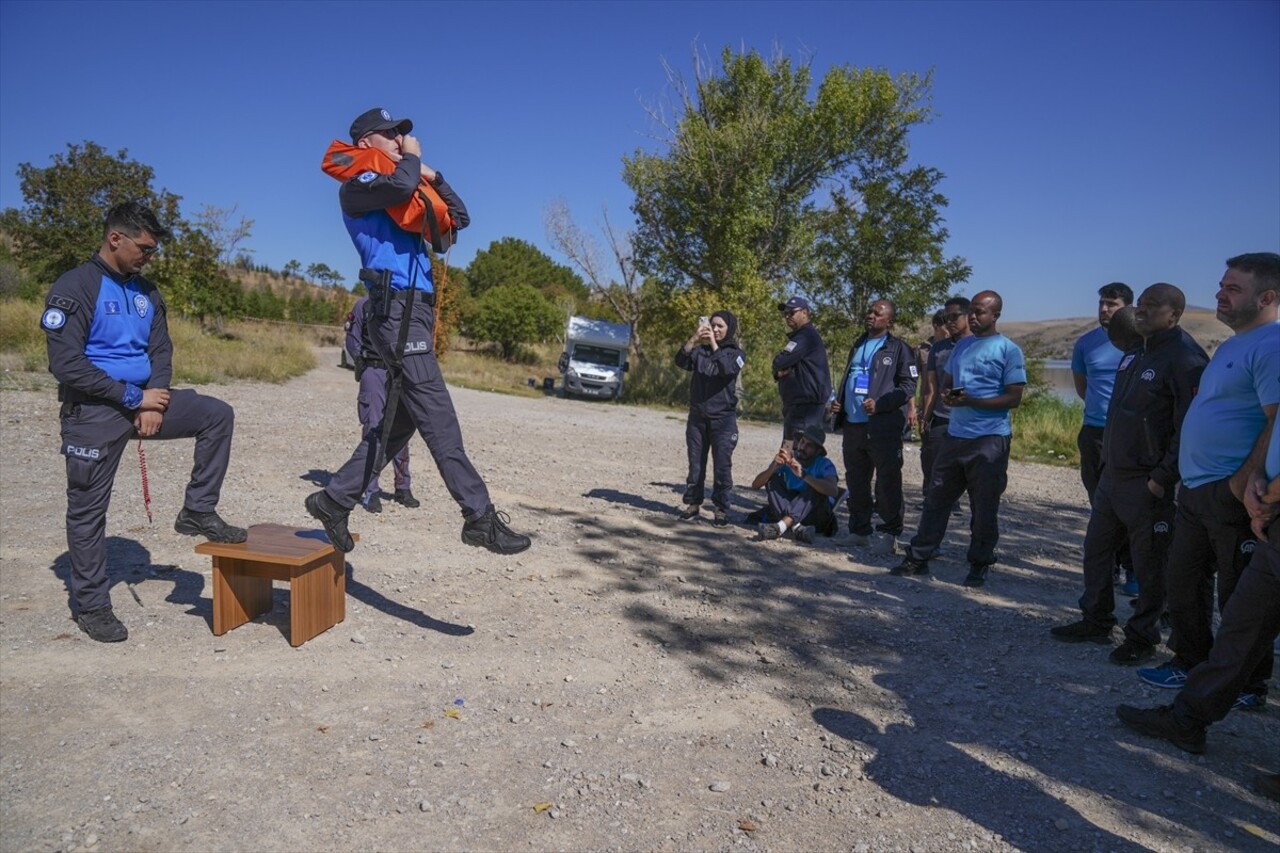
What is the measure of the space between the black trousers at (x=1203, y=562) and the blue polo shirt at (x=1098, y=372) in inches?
90.1

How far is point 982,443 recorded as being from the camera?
236 inches

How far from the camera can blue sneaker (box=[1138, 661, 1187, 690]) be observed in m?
4.37

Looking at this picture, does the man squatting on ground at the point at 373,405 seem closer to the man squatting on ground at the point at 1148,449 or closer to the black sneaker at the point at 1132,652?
the man squatting on ground at the point at 1148,449

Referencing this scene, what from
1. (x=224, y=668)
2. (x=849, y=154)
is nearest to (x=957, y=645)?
(x=224, y=668)

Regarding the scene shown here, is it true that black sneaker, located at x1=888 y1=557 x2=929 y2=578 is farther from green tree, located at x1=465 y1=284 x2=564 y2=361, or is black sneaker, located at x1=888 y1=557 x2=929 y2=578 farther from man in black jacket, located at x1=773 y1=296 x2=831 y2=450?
green tree, located at x1=465 y1=284 x2=564 y2=361

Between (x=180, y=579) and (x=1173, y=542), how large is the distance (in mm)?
5766

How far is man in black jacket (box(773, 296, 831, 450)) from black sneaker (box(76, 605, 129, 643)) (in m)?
5.19

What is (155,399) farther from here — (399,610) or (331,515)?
(399,610)

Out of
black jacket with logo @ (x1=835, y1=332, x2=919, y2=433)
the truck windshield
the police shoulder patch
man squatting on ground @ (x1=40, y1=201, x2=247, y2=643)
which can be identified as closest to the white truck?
the truck windshield

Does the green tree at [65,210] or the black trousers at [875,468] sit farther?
the green tree at [65,210]

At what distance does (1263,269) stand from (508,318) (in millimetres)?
41414

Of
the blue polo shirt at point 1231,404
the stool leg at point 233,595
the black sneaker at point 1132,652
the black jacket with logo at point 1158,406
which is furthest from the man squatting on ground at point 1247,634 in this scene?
the stool leg at point 233,595

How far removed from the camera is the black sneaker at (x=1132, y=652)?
15.6 ft

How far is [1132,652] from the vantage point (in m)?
4.78
